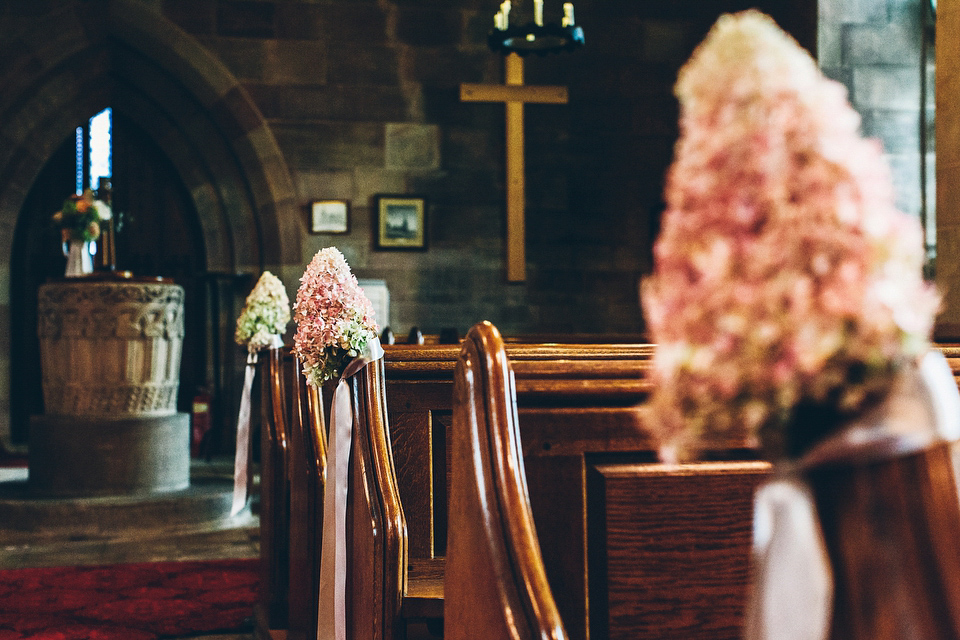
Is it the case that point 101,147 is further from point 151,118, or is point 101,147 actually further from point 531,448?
point 531,448

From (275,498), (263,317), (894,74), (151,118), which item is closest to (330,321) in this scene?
(275,498)

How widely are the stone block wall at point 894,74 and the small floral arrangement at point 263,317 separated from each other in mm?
4564

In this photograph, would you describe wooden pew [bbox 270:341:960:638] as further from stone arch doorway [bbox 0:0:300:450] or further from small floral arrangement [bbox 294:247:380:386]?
stone arch doorway [bbox 0:0:300:450]

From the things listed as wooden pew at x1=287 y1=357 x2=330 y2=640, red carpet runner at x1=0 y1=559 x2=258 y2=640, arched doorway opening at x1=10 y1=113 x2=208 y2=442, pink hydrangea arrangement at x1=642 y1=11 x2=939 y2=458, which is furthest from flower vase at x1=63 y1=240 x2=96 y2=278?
pink hydrangea arrangement at x1=642 y1=11 x2=939 y2=458

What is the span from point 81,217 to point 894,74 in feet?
18.9

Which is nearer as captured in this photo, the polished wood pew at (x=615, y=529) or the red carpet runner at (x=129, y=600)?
the polished wood pew at (x=615, y=529)

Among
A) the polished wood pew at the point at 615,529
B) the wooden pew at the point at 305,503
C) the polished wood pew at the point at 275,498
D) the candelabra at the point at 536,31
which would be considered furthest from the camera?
the candelabra at the point at 536,31

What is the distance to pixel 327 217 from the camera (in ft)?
22.9

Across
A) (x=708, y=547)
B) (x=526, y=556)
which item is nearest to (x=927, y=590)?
(x=526, y=556)

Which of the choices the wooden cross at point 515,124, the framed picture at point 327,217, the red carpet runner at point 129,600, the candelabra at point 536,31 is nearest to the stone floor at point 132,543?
the red carpet runner at point 129,600

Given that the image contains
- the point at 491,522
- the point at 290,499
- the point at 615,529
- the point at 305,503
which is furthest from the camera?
the point at 290,499

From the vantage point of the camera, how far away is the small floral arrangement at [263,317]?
4230mm

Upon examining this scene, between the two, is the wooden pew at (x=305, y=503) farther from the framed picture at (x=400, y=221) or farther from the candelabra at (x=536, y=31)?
the framed picture at (x=400, y=221)

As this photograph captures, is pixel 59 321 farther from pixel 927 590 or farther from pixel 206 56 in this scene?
pixel 927 590
